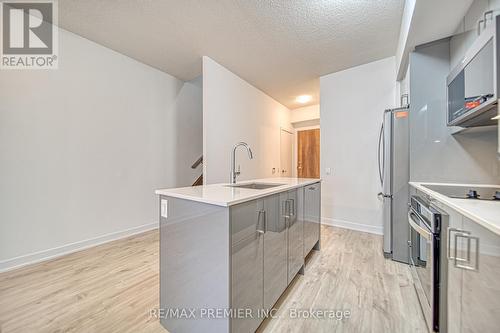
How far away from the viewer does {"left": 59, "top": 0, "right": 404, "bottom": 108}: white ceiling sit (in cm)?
217

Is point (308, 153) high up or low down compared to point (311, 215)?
up

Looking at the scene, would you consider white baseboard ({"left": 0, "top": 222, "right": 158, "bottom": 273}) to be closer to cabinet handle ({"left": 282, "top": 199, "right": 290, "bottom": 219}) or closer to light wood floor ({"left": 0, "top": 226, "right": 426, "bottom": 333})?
light wood floor ({"left": 0, "top": 226, "right": 426, "bottom": 333})

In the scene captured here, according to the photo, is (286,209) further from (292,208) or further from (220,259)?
(220,259)

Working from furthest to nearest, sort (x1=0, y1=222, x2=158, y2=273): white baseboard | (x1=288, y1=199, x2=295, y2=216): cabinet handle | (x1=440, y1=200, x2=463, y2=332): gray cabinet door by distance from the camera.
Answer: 1. (x1=0, y1=222, x2=158, y2=273): white baseboard
2. (x1=288, y1=199, x2=295, y2=216): cabinet handle
3. (x1=440, y1=200, x2=463, y2=332): gray cabinet door

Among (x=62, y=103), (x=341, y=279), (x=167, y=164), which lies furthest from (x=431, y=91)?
(x=62, y=103)

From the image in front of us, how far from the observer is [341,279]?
6.41ft

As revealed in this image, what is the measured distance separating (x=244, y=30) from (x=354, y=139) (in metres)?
2.51

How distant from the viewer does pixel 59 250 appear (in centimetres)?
242

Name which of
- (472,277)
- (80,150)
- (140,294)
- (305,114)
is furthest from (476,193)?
(305,114)

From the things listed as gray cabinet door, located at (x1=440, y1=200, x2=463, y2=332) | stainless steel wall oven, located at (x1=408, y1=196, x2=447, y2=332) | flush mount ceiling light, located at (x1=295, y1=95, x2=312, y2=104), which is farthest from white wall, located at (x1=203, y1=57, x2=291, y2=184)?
gray cabinet door, located at (x1=440, y1=200, x2=463, y2=332)

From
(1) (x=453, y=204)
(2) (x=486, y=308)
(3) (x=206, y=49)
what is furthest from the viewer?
(3) (x=206, y=49)

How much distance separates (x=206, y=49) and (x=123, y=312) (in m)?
3.26

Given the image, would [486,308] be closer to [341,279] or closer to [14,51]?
[341,279]

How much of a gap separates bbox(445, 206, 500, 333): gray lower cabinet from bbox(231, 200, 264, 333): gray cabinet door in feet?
3.25
